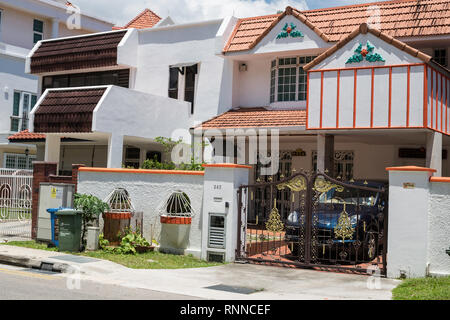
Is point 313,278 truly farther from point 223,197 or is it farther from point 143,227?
point 143,227

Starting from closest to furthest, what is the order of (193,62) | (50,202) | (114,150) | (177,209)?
(177,209), (50,202), (114,150), (193,62)

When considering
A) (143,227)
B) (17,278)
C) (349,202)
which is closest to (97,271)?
(17,278)

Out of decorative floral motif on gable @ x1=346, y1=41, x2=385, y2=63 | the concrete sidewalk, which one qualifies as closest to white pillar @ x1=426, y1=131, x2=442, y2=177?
decorative floral motif on gable @ x1=346, y1=41, x2=385, y2=63

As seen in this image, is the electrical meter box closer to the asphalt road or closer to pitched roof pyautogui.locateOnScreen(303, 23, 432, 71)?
the asphalt road

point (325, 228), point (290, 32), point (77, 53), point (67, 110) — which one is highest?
point (290, 32)

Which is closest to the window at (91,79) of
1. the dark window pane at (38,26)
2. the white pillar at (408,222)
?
the dark window pane at (38,26)

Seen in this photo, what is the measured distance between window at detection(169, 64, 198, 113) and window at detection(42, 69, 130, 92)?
80.9 inches

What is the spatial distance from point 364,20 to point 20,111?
19536 millimetres

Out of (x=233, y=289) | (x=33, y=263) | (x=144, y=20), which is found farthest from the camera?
(x=144, y=20)

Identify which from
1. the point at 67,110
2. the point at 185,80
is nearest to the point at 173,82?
the point at 185,80

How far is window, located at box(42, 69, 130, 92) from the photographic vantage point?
77.1 feet

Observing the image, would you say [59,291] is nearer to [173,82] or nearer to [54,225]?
[54,225]

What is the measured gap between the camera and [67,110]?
19.8 metres

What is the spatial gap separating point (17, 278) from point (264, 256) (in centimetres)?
562
